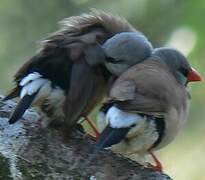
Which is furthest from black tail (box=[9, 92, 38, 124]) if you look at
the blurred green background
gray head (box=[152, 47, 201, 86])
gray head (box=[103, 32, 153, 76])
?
the blurred green background

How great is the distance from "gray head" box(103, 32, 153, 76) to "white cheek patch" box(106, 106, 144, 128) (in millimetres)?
519

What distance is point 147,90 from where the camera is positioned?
173 inches

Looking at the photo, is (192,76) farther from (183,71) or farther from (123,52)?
(123,52)

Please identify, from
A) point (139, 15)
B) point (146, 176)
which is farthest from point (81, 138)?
point (139, 15)

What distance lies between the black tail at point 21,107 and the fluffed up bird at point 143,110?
379 mm

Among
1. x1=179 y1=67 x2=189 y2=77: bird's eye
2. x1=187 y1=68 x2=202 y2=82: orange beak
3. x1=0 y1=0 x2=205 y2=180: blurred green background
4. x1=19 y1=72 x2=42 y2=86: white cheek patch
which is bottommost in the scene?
x1=0 y1=0 x2=205 y2=180: blurred green background

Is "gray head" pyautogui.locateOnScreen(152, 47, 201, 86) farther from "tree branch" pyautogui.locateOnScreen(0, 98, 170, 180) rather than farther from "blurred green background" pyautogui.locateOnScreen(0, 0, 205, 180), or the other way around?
"blurred green background" pyautogui.locateOnScreen(0, 0, 205, 180)

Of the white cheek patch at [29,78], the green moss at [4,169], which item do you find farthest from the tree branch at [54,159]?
the white cheek patch at [29,78]

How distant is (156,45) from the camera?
309 inches

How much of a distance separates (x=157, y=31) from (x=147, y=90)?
3.59 meters

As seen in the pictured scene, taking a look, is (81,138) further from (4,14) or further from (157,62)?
(4,14)

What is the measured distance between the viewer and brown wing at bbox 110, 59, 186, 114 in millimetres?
4293

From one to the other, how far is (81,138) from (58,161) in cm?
35

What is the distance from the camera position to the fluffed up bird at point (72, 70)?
182 inches
